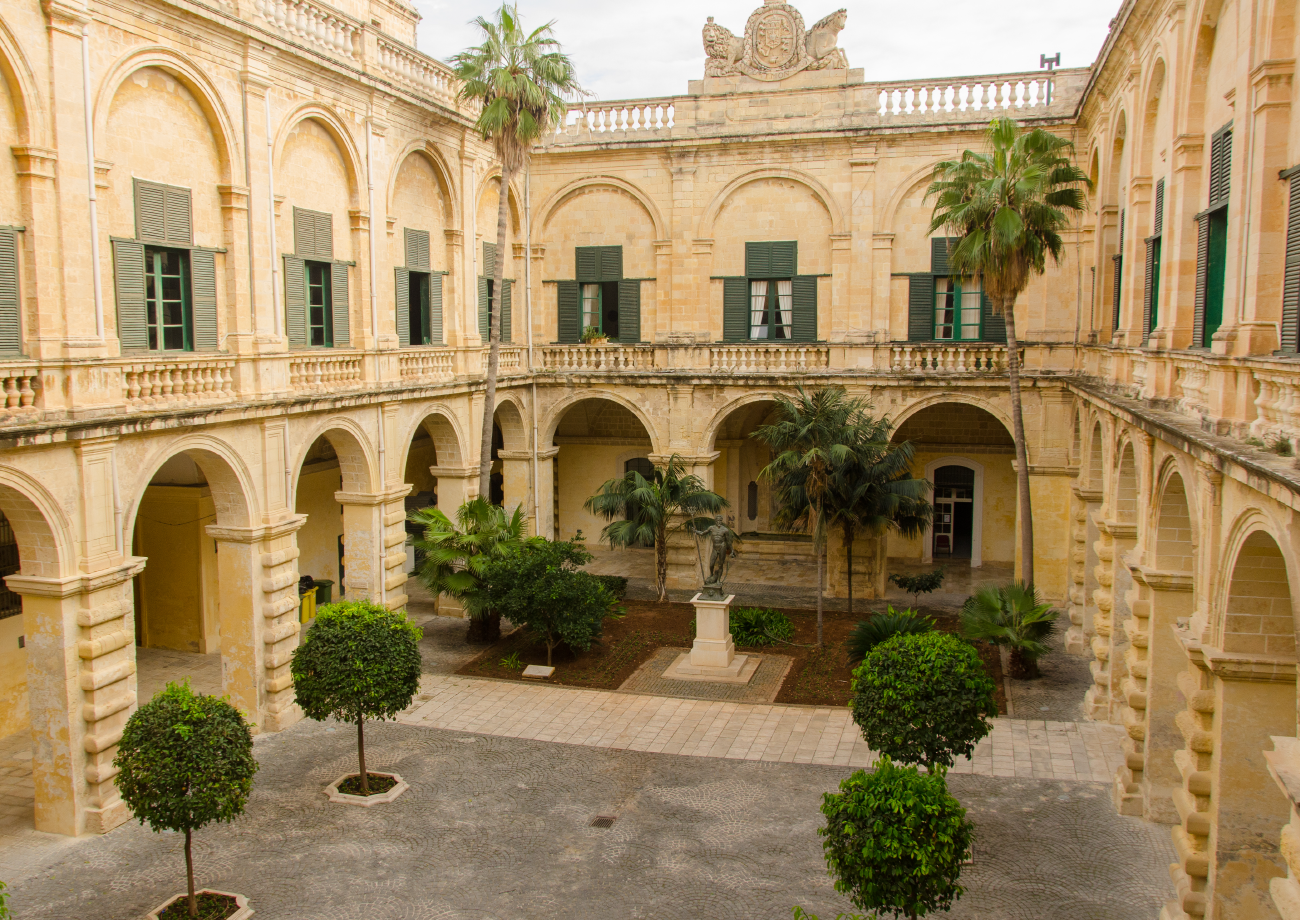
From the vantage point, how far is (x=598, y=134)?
2689cm

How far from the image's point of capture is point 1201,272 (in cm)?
1158

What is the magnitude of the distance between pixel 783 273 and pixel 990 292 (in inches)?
303

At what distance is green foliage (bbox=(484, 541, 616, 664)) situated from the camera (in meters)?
19.6

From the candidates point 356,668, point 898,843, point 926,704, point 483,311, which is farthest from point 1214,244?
point 483,311

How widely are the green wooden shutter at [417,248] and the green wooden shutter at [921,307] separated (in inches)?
450

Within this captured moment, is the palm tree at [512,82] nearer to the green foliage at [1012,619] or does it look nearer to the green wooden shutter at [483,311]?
the green wooden shutter at [483,311]

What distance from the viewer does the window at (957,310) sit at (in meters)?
24.8

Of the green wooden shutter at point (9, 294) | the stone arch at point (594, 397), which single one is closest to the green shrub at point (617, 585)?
the stone arch at point (594, 397)

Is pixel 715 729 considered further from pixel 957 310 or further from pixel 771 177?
pixel 771 177

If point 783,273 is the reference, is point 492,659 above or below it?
below

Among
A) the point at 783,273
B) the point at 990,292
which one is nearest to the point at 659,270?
the point at 783,273

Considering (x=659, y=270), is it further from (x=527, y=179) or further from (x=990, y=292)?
(x=990, y=292)

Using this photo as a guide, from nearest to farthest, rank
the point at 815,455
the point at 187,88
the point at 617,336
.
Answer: the point at 187,88 → the point at 815,455 → the point at 617,336

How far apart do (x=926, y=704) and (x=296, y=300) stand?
13033mm
